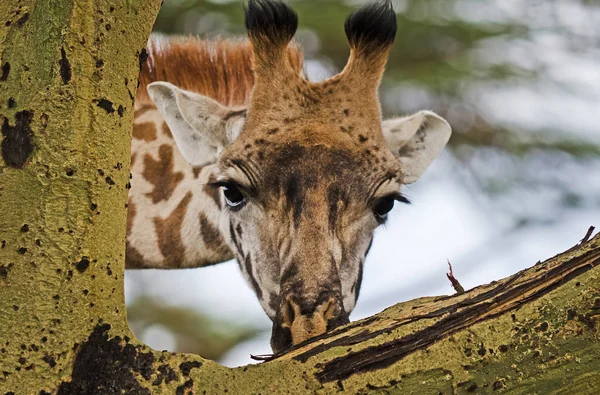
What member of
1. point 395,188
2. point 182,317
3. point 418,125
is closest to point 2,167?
point 395,188

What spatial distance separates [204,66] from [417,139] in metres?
1.68

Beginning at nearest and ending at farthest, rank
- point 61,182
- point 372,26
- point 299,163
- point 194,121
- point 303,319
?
point 61,182, point 303,319, point 299,163, point 372,26, point 194,121

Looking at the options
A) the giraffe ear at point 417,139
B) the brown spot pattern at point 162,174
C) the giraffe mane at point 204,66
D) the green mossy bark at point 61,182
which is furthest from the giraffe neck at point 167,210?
the green mossy bark at point 61,182

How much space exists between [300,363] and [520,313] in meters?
0.54

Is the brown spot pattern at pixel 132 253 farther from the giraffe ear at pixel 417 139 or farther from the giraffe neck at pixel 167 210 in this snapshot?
the giraffe ear at pixel 417 139

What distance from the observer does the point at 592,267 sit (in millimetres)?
2059

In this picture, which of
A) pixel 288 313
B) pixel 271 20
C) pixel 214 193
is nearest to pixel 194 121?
pixel 214 193

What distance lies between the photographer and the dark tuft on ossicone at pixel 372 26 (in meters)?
4.43

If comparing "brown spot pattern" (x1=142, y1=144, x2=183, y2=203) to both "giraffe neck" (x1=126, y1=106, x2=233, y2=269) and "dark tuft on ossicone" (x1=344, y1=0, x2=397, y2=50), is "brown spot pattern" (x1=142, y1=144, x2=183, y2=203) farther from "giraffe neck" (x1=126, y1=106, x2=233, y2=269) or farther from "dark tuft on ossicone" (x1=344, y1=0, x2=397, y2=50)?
"dark tuft on ossicone" (x1=344, y1=0, x2=397, y2=50)

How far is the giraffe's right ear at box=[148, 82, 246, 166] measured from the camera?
4914mm

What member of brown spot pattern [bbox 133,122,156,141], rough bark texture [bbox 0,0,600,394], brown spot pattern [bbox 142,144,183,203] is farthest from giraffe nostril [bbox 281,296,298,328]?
brown spot pattern [bbox 133,122,156,141]

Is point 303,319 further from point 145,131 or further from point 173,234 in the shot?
point 145,131

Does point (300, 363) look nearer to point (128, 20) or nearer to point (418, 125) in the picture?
point (128, 20)

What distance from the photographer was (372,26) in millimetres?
4488
